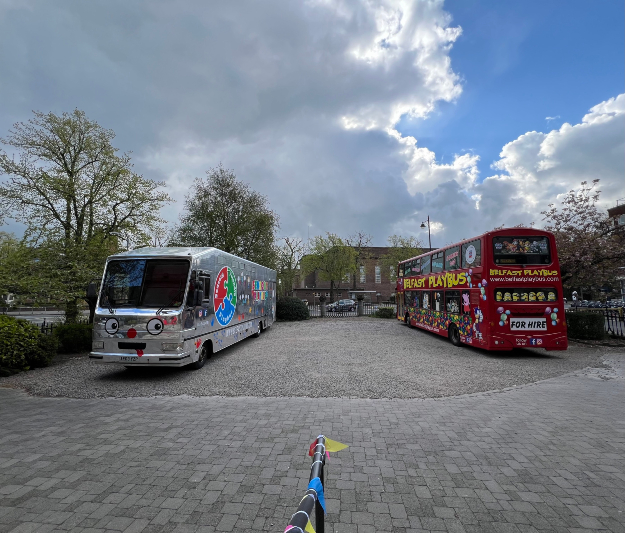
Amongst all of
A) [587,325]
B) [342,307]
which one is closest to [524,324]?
[587,325]

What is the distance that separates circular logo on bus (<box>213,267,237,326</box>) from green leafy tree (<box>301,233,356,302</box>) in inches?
1028

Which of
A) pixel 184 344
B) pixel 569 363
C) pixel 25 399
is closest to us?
pixel 25 399

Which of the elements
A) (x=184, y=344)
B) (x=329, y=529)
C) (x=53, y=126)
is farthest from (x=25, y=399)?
(x=53, y=126)

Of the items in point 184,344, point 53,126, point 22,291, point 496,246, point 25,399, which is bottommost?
point 25,399

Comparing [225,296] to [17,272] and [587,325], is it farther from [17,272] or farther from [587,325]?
[587,325]

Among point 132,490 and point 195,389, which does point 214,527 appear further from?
point 195,389

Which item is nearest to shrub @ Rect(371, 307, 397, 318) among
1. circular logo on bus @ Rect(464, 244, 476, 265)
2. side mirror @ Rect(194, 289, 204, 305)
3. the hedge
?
Result: circular logo on bus @ Rect(464, 244, 476, 265)

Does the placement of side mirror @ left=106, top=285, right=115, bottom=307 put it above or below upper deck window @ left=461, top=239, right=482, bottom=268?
below

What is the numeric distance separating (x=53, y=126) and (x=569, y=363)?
18581 millimetres

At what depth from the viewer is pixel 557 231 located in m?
14.4

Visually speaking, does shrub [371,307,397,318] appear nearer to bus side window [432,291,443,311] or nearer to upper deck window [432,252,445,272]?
bus side window [432,291,443,311]

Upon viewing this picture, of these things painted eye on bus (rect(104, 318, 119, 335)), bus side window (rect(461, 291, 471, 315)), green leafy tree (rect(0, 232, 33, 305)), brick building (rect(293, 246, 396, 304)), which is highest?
brick building (rect(293, 246, 396, 304))

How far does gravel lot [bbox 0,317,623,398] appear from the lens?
670 cm

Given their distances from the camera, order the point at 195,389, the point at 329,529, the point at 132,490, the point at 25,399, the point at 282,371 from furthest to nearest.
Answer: the point at 282,371
the point at 195,389
the point at 25,399
the point at 132,490
the point at 329,529
